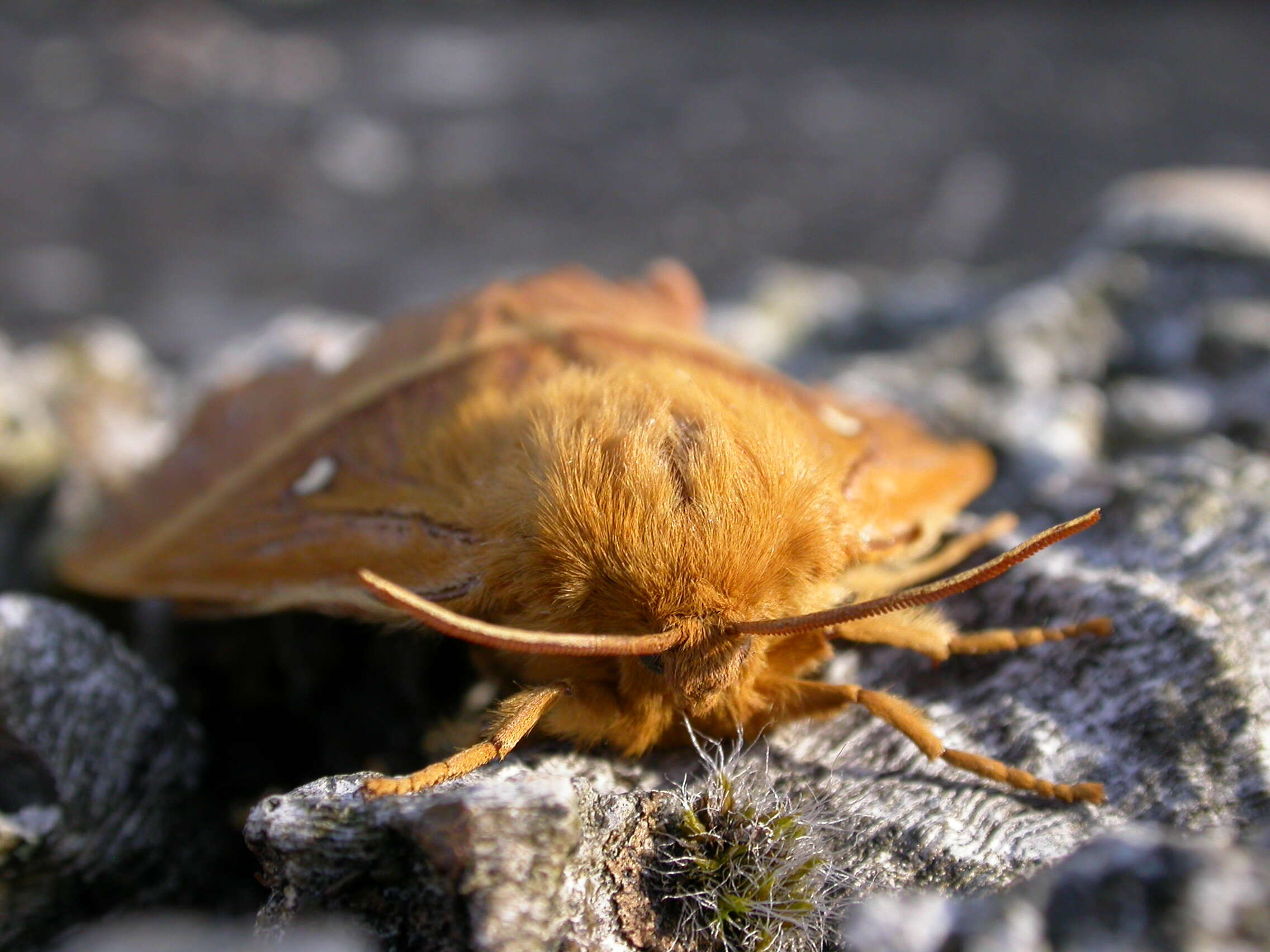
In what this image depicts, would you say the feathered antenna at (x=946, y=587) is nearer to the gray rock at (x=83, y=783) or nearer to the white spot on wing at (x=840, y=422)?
the white spot on wing at (x=840, y=422)

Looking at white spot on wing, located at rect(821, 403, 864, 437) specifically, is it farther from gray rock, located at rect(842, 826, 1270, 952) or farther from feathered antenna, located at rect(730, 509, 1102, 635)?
gray rock, located at rect(842, 826, 1270, 952)

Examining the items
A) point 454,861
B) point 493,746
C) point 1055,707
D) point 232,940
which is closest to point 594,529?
point 493,746

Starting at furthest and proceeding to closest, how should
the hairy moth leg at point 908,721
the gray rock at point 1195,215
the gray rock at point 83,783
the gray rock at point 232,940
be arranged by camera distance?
the gray rock at point 1195,215
the gray rock at point 83,783
the hairy moth leg at point 908,721
the gray rock at point 232,940

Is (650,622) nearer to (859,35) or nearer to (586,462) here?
(586,462)

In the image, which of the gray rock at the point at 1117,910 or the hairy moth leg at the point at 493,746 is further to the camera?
the hairy moth leg at the point at 493,746

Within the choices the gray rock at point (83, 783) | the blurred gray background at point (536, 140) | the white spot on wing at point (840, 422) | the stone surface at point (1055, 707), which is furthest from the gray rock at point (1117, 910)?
the blurred gray background at point (536, 140)

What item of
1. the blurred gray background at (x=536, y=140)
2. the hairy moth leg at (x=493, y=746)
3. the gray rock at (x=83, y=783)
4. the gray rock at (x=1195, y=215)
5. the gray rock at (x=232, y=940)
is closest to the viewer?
the gray rock at (x=232, y=940)
